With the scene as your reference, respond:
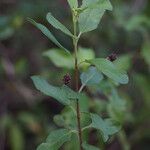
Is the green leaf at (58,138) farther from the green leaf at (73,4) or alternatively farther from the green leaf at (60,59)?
the green leaf at (60,59)

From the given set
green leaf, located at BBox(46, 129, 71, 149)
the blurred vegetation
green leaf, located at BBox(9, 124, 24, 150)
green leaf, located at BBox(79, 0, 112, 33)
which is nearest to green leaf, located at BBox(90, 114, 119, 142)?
green leaf, located at BBox(46, 129, 71, 149)

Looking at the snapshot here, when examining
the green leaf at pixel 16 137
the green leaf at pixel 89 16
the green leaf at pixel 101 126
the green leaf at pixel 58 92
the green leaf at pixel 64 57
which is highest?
the green leaf at pixel 89 16

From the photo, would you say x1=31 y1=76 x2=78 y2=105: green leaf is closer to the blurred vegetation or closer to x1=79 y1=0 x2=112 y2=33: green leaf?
x1=79 y1=0 x2=112 y2=33: green leaf

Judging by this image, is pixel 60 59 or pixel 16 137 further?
pixel 16 137

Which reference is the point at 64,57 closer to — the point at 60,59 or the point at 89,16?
the point at 60,59

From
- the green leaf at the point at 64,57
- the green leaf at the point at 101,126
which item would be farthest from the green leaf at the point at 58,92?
the green leaf at the point at 64,57

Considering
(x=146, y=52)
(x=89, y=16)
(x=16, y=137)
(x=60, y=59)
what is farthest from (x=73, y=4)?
(x=16, y=137)

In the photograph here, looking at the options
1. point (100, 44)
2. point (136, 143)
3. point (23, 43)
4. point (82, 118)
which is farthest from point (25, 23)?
point (82, 118)
